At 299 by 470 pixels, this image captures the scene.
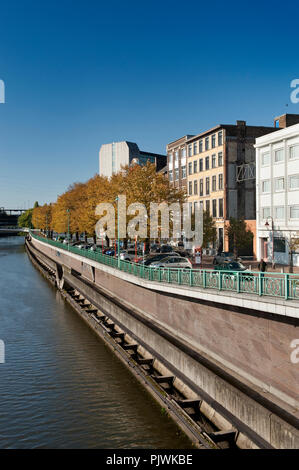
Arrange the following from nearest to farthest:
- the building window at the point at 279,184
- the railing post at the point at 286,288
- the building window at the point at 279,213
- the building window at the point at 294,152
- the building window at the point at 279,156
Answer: the railing post at the point at 286,288 < the building window at the point at 294,152 < the building window at the point at 279,156 < the building window at the point at 279,184 < the building window at the point at 279,213

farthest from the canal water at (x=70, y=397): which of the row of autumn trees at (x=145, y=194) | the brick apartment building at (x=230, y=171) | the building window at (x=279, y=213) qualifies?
the brick apartment building at (x=230, y=171)

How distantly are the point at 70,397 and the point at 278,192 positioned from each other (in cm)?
3102

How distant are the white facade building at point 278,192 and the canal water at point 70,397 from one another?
71.3 feet

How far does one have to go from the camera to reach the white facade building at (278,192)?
4000 cm

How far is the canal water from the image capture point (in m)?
15.4

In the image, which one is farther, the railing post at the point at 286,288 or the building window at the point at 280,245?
the building window at the point at 280,245

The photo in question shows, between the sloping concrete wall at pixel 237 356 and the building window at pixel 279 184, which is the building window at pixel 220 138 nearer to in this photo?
the building window at pixel 279 184

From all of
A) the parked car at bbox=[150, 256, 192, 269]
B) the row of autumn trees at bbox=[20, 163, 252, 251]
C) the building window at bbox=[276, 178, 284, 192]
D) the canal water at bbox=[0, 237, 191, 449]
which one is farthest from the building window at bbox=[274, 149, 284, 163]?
the canal water at bbox=[0, 237, 191, 449]

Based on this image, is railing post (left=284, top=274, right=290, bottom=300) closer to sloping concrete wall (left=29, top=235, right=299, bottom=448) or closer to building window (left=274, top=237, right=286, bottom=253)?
sloping concrete wall (left=29, top=235, right=299, bottom=448)

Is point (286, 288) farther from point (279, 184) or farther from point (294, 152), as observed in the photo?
point (279, 184)

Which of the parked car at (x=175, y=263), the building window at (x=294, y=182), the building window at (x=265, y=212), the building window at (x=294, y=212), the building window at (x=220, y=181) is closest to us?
the parked car at (x=175, y=263)

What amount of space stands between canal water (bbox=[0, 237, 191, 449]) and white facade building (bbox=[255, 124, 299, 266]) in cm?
2173

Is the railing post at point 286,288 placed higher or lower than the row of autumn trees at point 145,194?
lower

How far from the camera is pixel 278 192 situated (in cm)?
4234
